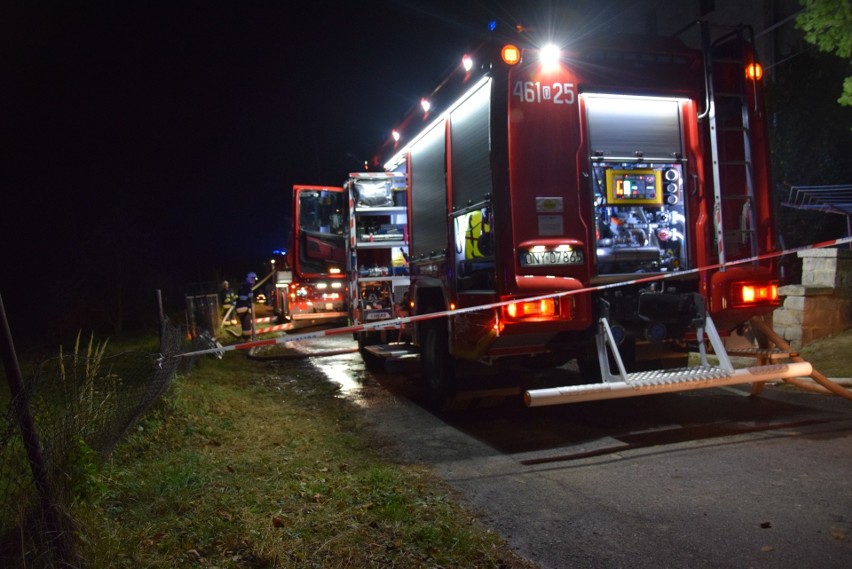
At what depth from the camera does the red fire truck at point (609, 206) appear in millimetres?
5348

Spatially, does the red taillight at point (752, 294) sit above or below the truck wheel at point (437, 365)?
above

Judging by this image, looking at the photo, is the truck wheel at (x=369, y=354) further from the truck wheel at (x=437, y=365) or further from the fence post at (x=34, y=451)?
the fence post at (x=34, y=451)

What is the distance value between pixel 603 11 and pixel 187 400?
23.7m

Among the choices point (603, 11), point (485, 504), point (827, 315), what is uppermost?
point (603, 11)

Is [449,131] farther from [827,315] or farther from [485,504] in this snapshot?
[827,315]

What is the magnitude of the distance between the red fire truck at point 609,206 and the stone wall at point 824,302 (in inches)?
149

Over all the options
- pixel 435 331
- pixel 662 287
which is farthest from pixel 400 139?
pixel 662 287

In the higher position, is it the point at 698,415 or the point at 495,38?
the point at 495,38

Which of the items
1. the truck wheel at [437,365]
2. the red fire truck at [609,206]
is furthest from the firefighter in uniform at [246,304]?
the red fire truck at [609,206]

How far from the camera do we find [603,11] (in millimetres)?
25078

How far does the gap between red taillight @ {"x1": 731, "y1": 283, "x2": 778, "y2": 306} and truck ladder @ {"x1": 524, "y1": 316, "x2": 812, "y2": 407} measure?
42cm

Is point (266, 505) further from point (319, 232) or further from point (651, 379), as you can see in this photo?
point (319, 232)

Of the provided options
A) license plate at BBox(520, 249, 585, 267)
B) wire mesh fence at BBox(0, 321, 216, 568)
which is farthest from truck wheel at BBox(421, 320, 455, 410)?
wire mesh fence at BBox(0, 321, 216, 568)

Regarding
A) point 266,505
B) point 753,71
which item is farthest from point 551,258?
point 266,505
